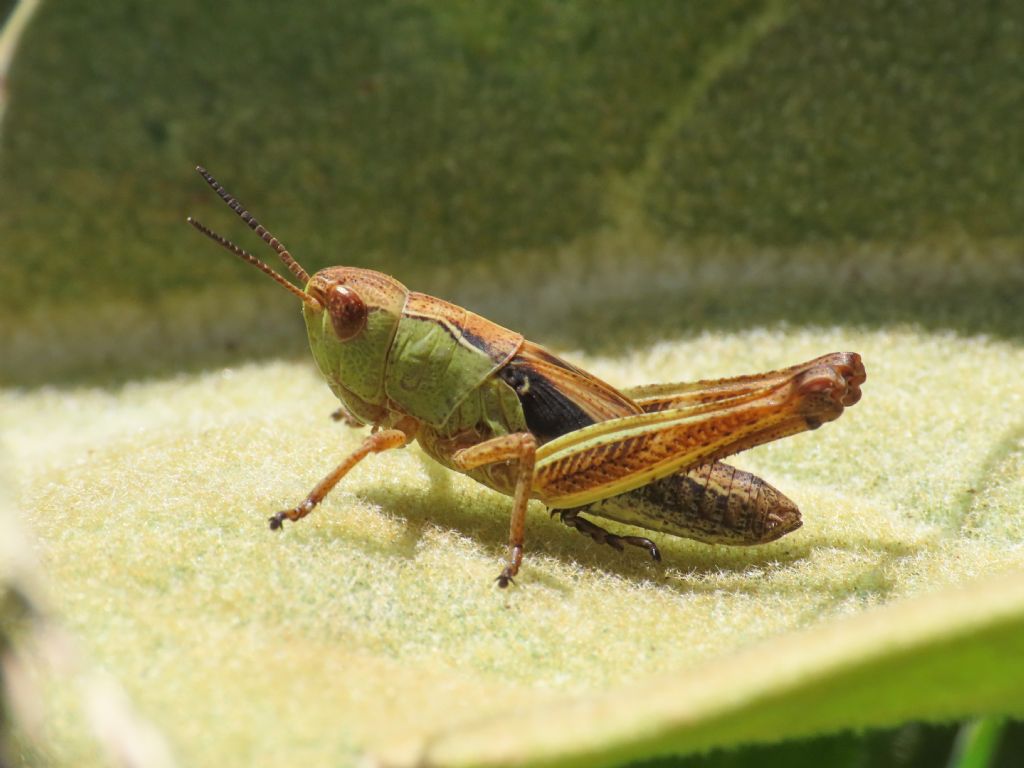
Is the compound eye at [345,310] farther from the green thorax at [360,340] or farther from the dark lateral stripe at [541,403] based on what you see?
the dark lateral stripe at [541,403]

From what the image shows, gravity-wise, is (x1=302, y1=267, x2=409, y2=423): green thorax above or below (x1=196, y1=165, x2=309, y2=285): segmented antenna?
below

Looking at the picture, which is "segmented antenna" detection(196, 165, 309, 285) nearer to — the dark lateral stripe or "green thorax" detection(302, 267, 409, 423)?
"green thorax" detection(302, 267, 409, 423)

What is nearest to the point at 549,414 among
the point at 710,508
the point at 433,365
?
the point at 433,365

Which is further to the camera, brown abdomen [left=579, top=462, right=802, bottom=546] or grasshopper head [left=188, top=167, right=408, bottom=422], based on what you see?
grasshopper head [left=188, top=167, right=408, bottom=422]

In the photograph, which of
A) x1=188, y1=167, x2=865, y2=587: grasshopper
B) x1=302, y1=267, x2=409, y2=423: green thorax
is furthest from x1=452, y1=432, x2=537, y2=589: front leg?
x1=302, y1=267, x2=409, y2=423: green thorax

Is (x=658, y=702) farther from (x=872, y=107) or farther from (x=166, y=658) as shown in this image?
(x=872, y=107)

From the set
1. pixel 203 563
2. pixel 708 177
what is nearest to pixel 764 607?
pixel 203 563

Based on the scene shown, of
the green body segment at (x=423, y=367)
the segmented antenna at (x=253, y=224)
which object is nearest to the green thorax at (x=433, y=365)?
the green body segment at (x=423, y=367)

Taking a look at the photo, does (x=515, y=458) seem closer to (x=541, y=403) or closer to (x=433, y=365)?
(x=541, y=403)
